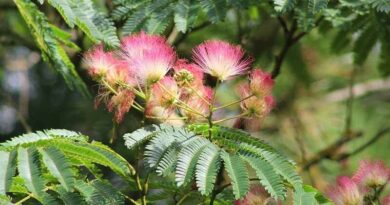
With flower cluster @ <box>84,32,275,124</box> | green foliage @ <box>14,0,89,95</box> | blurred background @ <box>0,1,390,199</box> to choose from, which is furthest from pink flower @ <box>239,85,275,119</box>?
blurred background @ <box>0,1,390,199</box>

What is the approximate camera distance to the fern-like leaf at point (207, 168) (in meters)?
2.17

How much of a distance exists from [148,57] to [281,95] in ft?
10.2

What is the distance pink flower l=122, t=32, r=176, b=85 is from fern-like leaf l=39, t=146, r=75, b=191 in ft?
1.11

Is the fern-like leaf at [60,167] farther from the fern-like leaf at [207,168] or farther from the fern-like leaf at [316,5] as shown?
the fern-like leaf at [316,5]

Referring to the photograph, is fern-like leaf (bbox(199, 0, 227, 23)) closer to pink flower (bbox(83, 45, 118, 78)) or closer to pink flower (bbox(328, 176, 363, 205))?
pink flower (bbox(83, 45, 118, 78))

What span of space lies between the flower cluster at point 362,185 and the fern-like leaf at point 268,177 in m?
0.29

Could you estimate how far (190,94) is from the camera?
2.42m

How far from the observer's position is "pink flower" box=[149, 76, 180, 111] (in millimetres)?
2381

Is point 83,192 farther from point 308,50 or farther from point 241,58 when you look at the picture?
point 308,50

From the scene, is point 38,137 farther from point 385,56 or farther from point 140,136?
point 385,56

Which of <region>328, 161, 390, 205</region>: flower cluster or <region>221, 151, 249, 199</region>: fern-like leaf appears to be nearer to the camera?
<region>221, 151, 249, 199</region>: fern-like leaf

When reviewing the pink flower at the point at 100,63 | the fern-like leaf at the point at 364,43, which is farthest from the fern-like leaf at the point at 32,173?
the fern-like leaf at the point at 364,43

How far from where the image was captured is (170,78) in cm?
240

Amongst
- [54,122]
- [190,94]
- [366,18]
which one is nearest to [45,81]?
[54,122]
